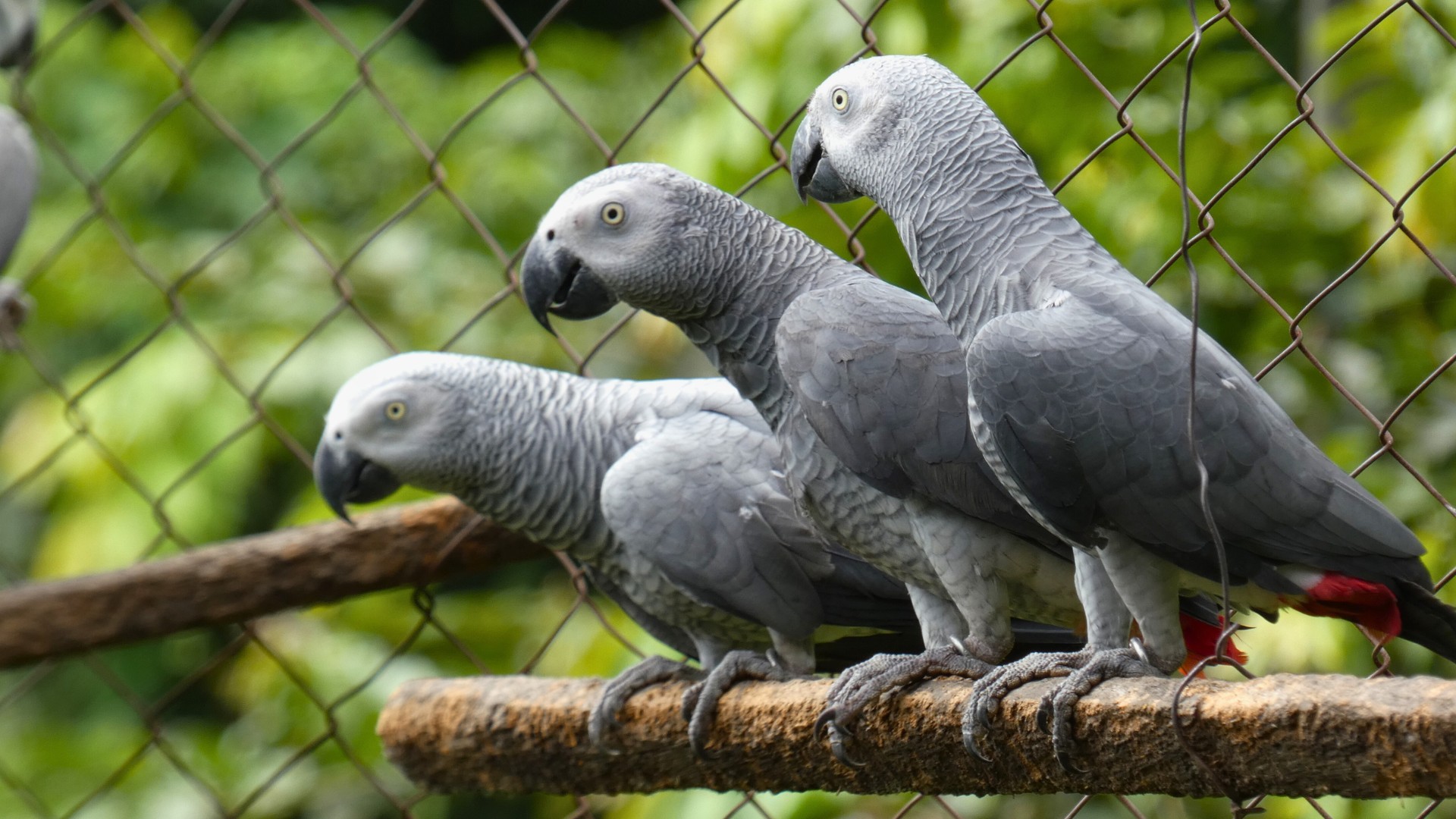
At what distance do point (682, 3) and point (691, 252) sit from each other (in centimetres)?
243

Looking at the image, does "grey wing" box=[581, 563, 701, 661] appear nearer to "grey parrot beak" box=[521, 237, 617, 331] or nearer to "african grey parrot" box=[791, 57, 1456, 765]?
"grey parrot beak" box=[521, 237, 617, 331]

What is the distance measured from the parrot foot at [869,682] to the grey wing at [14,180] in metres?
1.51

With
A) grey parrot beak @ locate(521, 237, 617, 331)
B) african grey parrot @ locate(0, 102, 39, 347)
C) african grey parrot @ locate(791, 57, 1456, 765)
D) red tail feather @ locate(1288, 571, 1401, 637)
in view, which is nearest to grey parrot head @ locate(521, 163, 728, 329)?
grey parrot beak @ locate(521, 237, 617, 331)

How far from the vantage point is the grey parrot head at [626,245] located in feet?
3.30

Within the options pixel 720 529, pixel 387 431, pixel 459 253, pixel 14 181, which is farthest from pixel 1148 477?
pixel 459 253

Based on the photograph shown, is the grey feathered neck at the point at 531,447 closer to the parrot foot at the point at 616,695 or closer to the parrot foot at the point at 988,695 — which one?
the parrot foot at the point at 616,695

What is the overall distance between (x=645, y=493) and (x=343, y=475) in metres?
0.33

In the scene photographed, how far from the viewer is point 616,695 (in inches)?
40.6

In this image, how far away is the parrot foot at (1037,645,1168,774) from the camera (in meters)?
0.74

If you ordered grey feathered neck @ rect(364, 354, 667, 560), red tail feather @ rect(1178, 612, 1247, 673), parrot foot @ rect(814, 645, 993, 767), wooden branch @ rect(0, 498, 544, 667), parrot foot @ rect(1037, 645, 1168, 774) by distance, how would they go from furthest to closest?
wooden branch @ rect(0, 498, 544, 667), grey feathered neck @ rect(364, 354, 667, 560), red tail feather @ rect(1178, 612, 1247, 673), parrot foot @ rect(814, 645, 993, 767), parrot foot @ rect(1037, 645, 1168, 774)

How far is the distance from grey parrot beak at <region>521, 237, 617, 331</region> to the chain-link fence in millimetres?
152

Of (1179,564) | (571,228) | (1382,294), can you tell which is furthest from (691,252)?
(1382,294)

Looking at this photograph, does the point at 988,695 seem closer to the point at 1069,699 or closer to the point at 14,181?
the point at 1069,699

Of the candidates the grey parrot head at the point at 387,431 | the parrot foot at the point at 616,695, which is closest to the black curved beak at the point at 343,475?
the grey parrot head at the point at 387,431
